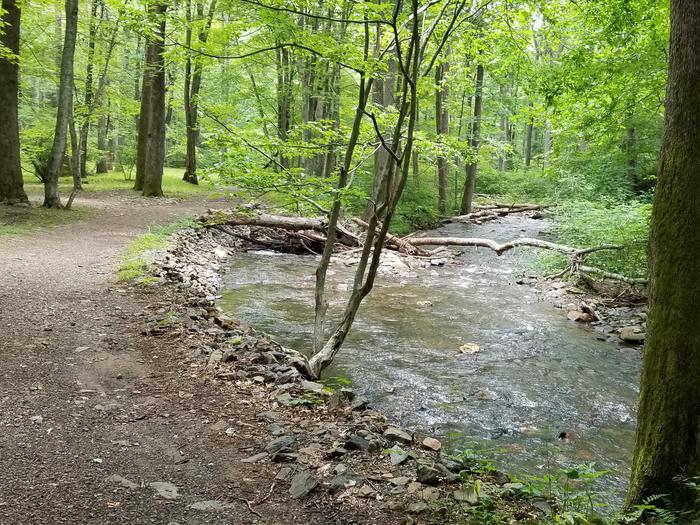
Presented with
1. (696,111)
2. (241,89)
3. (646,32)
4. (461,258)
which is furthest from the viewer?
(241,89)

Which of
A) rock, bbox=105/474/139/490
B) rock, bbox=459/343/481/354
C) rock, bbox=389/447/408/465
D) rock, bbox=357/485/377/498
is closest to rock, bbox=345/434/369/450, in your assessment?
rock, bbox=389/447/408/465

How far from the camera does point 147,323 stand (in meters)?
6.20

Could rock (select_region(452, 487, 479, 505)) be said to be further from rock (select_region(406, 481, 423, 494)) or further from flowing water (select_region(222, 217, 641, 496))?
flowing water (select_region(222, 217, 641, 496))

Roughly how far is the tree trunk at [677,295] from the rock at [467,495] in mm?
932

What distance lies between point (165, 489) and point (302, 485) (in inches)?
32.7

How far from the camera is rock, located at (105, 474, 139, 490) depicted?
3.06 metres

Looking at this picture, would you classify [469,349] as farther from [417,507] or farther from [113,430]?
[113,430]

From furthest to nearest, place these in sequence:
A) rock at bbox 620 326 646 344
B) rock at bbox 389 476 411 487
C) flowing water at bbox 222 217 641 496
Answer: rock at bbox 620 326 646 344, flowing water at bbox 222 217 641 496, rock at bbox 389 476 411 487

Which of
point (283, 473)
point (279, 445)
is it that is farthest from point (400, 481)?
point (279, 445)

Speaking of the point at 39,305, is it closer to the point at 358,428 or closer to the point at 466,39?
the point at 358,428

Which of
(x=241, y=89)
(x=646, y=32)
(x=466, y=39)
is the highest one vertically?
(x=241, y=89)

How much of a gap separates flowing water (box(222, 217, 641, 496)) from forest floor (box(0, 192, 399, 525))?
2.06m

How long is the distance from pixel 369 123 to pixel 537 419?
4098 millimetres

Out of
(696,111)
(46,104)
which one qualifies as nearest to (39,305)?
(696,111)
